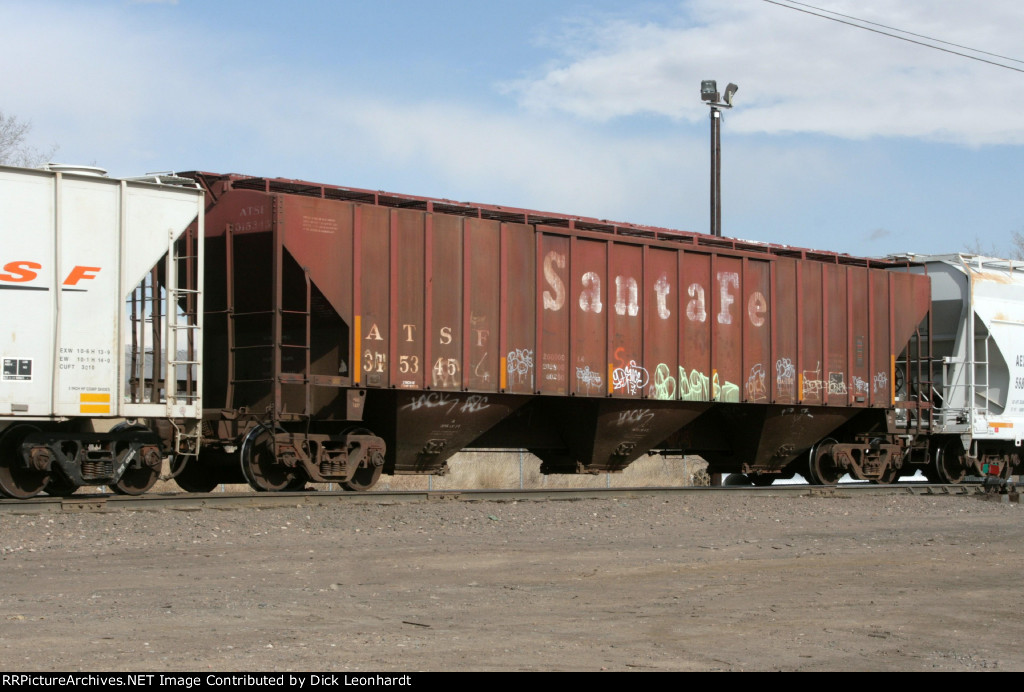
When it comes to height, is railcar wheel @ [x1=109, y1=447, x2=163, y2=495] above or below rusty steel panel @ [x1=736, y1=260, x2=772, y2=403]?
below

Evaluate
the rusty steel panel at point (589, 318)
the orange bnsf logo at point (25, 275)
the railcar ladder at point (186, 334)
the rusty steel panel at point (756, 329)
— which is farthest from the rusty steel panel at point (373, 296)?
the rusty steel panel at point (756, 329)

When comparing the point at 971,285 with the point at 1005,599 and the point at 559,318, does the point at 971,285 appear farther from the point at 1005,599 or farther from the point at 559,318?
the point at 1005,599

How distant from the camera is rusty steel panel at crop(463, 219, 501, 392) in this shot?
1612 centimetres

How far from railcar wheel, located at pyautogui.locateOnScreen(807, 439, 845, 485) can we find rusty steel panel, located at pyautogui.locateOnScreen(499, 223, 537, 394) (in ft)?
21.9

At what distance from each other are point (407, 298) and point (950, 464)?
40.9 ft

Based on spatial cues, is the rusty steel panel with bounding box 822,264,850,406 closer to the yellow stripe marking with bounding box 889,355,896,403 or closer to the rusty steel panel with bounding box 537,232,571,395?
the yellow stripe marking with bounding box 889,355,896,403

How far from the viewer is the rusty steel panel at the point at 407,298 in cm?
1545

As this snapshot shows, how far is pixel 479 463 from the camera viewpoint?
3194 cm

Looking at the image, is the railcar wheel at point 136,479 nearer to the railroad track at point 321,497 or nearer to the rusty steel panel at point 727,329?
the railroad track at point 321,497

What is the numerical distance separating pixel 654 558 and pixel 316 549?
330cm

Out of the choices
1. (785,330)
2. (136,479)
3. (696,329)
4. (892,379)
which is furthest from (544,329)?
Answer: (892,379)

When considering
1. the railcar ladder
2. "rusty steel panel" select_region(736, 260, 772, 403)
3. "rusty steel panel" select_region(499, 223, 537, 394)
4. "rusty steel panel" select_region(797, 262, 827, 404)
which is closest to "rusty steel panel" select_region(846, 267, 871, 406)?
"rusty steel panel" select_region(797, 262, 827, 404)

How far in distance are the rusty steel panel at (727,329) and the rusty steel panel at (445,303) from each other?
4743 millimetres


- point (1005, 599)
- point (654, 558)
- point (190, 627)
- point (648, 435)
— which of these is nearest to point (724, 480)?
point (648, 435)
